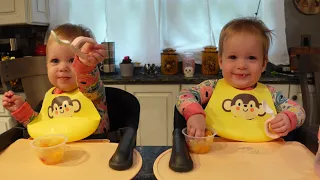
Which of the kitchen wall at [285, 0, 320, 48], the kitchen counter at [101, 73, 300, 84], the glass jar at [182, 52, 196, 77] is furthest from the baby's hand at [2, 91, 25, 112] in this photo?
the kitchen wall at [285, 0, 320, 48]

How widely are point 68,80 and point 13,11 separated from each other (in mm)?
1610

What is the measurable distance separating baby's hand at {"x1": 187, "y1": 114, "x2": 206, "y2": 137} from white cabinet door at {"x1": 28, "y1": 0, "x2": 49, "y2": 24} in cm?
195

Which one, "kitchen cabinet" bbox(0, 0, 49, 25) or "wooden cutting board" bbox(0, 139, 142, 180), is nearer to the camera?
"wooden cutting board" bbox(0, 139, 142, 180)

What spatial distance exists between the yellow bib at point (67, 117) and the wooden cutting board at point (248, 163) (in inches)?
11.2

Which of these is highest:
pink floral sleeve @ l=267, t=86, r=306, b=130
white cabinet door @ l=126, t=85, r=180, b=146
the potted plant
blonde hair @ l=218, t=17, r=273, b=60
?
blonde hair @ l=218, t=17, r=273, b=60

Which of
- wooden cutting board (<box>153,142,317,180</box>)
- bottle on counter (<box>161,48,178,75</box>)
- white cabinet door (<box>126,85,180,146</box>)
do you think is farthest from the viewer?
bottle on counter (<box>161,48,178,75</box>)

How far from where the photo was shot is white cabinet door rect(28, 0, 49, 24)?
7.82ft

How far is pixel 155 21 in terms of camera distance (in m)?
2.51

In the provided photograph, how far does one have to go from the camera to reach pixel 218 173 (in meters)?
0.71

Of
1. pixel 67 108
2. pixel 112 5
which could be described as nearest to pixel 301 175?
pixel 67 108

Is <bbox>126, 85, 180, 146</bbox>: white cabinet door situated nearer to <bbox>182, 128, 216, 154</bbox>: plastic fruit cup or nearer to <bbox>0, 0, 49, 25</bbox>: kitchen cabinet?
<bbox>0, 0, 49, 25</bbox>: kitchen cabinet

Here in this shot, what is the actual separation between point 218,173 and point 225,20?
6.62 ft

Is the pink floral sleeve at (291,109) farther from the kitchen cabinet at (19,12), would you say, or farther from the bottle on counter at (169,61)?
the kitchen cabinet at (19,12)

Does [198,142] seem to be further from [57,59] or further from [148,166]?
[57,59]
